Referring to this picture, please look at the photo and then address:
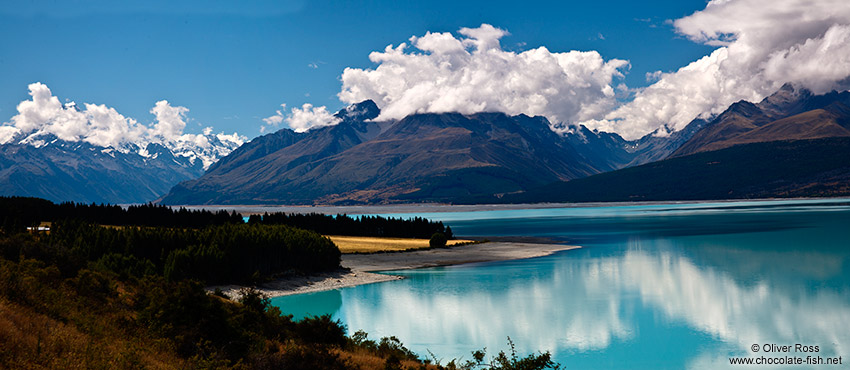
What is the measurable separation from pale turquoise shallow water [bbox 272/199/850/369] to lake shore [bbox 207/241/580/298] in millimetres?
4013

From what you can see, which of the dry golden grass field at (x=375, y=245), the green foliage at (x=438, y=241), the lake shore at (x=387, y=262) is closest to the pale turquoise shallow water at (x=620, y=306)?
the lake shore at (x=387, y=262)

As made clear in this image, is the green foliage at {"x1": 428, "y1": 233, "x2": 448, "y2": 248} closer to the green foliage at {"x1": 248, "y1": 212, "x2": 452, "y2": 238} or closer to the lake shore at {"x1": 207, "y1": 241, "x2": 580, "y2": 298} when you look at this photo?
the lake shore at {"x1": 207, "y1": 241, "x2": 580, "y2": 298}

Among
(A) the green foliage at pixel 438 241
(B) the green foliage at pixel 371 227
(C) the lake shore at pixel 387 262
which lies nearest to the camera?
(C) the lake shore at pixel 387 262

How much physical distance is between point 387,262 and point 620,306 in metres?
47.0

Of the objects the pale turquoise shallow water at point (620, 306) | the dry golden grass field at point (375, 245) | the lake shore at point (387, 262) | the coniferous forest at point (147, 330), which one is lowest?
the pale turquoise shallow water at point (620, 306)

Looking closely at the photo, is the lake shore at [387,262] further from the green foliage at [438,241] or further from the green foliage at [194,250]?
the green foliage at [438,241]

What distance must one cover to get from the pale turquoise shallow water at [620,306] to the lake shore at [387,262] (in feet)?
13.2

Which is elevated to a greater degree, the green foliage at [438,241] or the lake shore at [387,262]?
the green foliage at [438,241]

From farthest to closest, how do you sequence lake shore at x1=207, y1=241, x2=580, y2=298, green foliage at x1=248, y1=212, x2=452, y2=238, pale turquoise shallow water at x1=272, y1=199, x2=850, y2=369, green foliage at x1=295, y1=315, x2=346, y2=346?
green foliage at x1=248, y1=212, x2=452, y2=238 < lake shore at x1=207, y1=241, x2=580, y2=298 < pale turquoise shallow water at x1=272, y1=199, x2=850, y2=369 < green foliage at x1=295, y1=315, x2=346, y2=346

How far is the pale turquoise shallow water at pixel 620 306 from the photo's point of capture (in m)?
43.2

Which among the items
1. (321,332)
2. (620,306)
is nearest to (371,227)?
(620,306)

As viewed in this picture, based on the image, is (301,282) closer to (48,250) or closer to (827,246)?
(48,250)

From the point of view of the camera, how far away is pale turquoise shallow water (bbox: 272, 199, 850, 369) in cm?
4316

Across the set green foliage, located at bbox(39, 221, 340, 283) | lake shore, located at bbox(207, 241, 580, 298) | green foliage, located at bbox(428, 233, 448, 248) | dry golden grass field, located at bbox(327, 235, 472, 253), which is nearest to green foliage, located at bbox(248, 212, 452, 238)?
dry golden grass field, located at bbox(327, 235, 472, 253)
